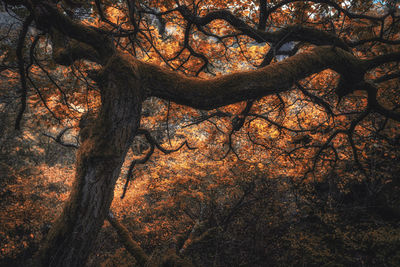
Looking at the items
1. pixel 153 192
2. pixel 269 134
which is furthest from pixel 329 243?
pixel 153 192

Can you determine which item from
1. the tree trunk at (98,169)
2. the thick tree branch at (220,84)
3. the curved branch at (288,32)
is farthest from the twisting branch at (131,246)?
the curved branch at (288,32)

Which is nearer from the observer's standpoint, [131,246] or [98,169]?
[98,169]

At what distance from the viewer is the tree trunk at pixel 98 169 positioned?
5.71 feet

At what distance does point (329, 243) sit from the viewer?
20.2ft

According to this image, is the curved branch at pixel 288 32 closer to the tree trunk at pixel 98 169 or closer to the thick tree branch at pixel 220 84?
the thick tree branch at pixel 220 84

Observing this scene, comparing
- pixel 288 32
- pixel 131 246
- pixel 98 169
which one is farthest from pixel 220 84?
pixel 131 246

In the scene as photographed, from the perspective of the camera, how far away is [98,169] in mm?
1852

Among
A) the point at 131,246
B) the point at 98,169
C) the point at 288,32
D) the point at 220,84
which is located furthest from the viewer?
the point at 131,246

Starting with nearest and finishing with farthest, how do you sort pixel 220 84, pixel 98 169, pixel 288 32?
pixel 98 169, pixel 220 84, pixel 288 32

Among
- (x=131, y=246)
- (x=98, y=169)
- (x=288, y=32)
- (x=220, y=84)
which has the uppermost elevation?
(x=288, y=32)

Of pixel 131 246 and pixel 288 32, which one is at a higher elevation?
pixel 288 32

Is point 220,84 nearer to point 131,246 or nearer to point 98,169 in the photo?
point 98,169

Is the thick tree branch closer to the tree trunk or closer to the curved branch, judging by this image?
the tree trunk

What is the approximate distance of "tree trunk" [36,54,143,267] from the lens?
1.74 m
